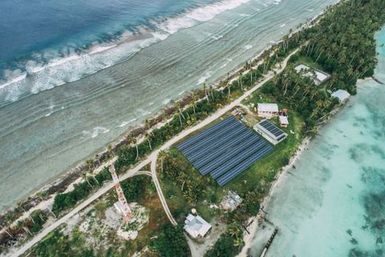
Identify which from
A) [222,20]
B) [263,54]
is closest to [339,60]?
[263,54]

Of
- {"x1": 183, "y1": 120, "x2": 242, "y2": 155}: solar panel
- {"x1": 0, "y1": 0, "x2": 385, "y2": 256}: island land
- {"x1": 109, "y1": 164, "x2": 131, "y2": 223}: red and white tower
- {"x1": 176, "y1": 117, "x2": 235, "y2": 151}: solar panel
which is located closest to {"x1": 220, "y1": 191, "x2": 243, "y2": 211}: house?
{"x1": 0, "y1": 0, "x2": 385, "y2": 256}: island land

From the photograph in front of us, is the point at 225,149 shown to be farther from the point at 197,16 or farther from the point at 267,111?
the point at 197,16

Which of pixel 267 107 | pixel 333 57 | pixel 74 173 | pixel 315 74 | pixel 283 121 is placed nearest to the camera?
pixel 74 173

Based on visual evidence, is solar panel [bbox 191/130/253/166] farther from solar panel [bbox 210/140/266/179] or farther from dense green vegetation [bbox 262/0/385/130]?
dense green vegetation [bbox 262/0/385/130]

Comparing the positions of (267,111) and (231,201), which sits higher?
(267,111)

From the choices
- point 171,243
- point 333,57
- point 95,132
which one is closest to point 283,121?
point 333,57

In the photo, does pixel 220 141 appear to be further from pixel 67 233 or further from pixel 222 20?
pixel 222 20

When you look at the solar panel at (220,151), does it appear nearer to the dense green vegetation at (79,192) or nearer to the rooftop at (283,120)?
the rooftop at (283,120)
